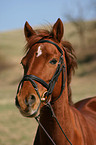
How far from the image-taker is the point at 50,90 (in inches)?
108

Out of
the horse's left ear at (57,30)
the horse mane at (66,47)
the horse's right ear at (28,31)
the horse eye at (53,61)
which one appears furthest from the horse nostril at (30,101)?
the horse's right ear at (28,31)

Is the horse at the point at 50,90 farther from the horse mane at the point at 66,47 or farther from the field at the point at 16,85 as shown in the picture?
the field at the point at 16,85

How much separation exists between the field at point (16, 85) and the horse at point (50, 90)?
0.47 meters

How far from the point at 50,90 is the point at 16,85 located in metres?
26.6

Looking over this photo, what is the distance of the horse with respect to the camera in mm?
2508

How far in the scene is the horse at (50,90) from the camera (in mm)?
2508

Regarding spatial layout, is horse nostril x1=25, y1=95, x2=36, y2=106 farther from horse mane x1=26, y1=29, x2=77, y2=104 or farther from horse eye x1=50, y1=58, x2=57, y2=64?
horse mane x1=26, y1=29, x2=77, y2=104

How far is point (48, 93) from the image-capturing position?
272cm

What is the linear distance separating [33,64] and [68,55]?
714mm

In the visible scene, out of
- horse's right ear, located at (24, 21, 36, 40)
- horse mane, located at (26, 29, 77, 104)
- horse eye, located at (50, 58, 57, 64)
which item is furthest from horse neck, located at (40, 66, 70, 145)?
horse's right ear, located at (24, 21, 36, 40)

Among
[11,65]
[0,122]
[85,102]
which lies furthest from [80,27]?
[85,102]

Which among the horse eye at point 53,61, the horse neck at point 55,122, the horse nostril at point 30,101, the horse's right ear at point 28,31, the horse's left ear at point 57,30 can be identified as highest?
the horse's right ear at point 28,31

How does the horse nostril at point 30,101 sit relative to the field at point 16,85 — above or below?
above

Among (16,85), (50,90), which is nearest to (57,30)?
(50,90)
